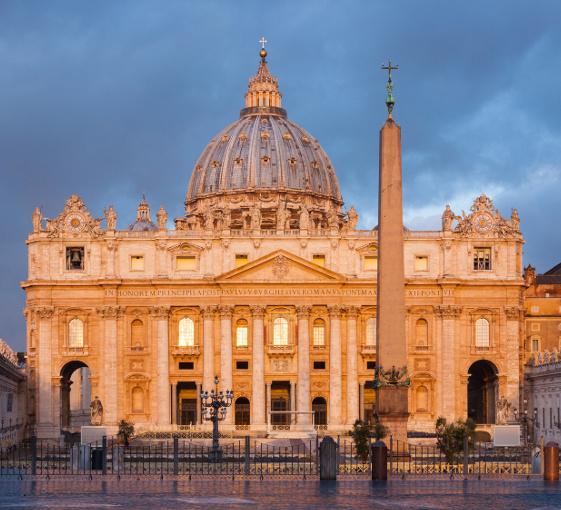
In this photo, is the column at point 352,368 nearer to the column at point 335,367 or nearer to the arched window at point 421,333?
the column at point 335,367

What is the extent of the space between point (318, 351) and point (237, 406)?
22.9 ft

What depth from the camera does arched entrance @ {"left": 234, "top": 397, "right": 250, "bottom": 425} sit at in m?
108

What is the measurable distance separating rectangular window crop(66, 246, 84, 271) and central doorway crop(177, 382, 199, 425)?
446 inches

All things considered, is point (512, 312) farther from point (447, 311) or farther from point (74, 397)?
point (74, 397)

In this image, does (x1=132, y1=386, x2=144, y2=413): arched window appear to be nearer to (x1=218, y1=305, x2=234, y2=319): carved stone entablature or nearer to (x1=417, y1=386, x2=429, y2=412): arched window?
(x1=218, y1=305, x2=234, y2=319): carved stone entablature

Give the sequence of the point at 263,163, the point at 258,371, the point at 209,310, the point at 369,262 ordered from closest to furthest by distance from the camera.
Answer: the point at 258,371
the point at 209,310
the point at 369,262
the point at 263,163

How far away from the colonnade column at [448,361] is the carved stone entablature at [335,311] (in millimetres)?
6986

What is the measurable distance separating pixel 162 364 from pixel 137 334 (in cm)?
334

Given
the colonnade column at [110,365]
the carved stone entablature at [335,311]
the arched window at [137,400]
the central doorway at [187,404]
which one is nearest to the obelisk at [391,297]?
the carved stone entablature at [335,311]

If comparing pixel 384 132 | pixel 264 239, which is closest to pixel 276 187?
pixel 264 239

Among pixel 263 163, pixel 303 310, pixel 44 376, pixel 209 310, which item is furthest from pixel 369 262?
pixel 263 163

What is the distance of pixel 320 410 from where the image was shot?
109 m

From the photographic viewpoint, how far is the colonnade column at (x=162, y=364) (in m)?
106

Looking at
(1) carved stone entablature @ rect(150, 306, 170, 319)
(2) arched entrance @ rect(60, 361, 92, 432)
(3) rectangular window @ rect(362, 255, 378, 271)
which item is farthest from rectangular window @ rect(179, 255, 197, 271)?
(3) rectangular window @ rect(362, 255, 378, 271)
